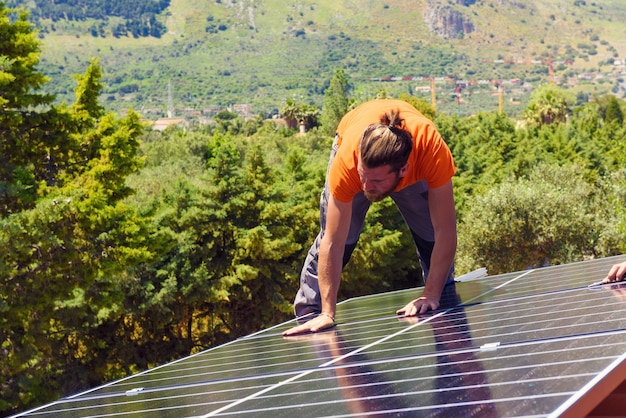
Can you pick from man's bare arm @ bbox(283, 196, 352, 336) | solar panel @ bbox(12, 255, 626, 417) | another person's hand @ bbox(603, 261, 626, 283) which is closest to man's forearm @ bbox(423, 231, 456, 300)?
solar panel @ bbox(12, 255, 626, 417)

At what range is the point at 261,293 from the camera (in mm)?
40781

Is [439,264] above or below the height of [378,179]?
below

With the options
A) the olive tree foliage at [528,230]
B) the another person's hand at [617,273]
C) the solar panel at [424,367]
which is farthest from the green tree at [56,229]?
the another person's hand at [617,273]

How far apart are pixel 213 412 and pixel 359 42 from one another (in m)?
200

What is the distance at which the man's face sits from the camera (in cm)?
529

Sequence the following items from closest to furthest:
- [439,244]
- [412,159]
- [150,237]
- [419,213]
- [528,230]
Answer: [412,159] < [439,244] < [419,213] < [150,237] < [528,230]

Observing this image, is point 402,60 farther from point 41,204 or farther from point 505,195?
point 41,204

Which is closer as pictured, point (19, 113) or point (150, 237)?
point (19, 113)

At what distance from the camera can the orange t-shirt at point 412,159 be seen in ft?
18.6

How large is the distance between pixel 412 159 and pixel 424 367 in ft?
6.96

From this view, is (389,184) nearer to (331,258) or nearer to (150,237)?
(331,258)

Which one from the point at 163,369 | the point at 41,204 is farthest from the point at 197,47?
the point at 163,369

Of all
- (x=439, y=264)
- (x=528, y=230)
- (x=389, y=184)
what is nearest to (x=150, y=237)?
(x=528, y=230)

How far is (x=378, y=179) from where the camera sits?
5355 mm
